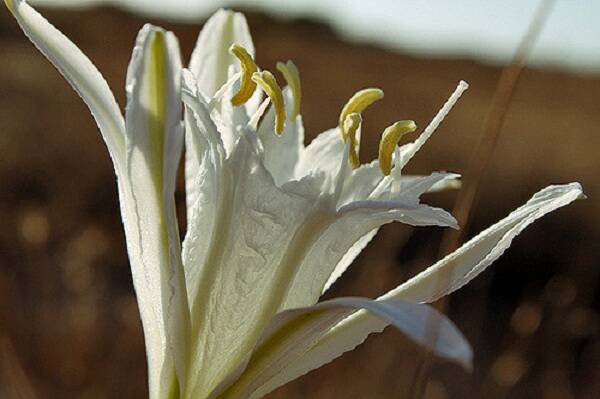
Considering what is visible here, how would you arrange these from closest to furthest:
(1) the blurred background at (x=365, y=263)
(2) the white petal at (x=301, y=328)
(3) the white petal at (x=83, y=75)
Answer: (2) the white petal at (x=301, y=328), (3) the white petal at (x=83, y=75), (1) the blurred background at (x=365, y=263)

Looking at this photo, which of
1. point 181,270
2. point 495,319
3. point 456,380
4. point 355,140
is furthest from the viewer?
point 495,319

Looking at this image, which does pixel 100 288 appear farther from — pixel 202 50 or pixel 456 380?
pixel 202 50

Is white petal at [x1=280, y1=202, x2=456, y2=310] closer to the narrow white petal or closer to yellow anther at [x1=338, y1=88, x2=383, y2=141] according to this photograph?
yellow anther at [x1=338, y1=88, x2=383, y2=141]

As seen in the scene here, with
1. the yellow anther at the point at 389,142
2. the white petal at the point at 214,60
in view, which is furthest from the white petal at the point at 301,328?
the white petal at the point at 214,60

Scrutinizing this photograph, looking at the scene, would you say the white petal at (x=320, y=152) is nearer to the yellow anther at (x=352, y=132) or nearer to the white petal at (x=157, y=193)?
the yellow anther at (x=352, y=132)


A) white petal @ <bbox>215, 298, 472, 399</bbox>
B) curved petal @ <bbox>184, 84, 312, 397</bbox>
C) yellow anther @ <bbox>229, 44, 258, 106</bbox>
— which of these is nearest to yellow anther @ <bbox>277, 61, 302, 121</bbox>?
yellow anther @ <bbox>229, 44, 258, 106</bbox>

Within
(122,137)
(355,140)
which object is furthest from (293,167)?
(122,137)
